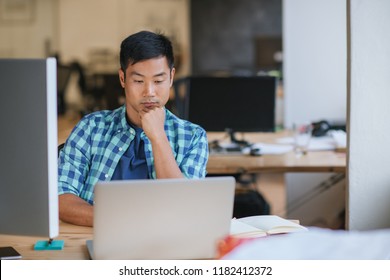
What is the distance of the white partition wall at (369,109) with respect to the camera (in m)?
2.19

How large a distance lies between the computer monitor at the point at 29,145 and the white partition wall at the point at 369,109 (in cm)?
109

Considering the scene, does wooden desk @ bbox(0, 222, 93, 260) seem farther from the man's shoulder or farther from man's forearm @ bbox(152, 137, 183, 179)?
the man's shoulder

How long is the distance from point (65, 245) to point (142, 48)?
761 millimetres

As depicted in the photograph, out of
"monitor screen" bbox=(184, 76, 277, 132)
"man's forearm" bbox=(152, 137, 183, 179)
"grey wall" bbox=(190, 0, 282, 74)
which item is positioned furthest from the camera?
"grey wall" bbox=(190, 0, 282, 74)

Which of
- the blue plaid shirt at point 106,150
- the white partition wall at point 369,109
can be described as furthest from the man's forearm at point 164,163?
the white partition wall at point 369,109

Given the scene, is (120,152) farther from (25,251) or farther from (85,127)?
(25,251)

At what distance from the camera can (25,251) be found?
180cm

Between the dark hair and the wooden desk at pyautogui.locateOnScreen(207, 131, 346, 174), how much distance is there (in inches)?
47.5

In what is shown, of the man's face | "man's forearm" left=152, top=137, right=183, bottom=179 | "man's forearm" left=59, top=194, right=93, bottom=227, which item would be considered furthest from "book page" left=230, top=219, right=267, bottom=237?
the man's face

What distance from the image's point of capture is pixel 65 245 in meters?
1.85

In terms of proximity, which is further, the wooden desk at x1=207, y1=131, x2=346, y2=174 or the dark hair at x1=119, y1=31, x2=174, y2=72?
the wooden desk at x1=207, y1=131, x2=346, y2=174

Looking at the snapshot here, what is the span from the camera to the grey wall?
9.93 metres

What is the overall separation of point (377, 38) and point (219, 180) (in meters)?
0.94

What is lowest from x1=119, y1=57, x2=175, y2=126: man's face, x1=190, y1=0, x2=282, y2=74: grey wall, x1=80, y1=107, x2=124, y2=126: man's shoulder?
x1=80, y1=107, x2=124, y2=126: man's shoulder
